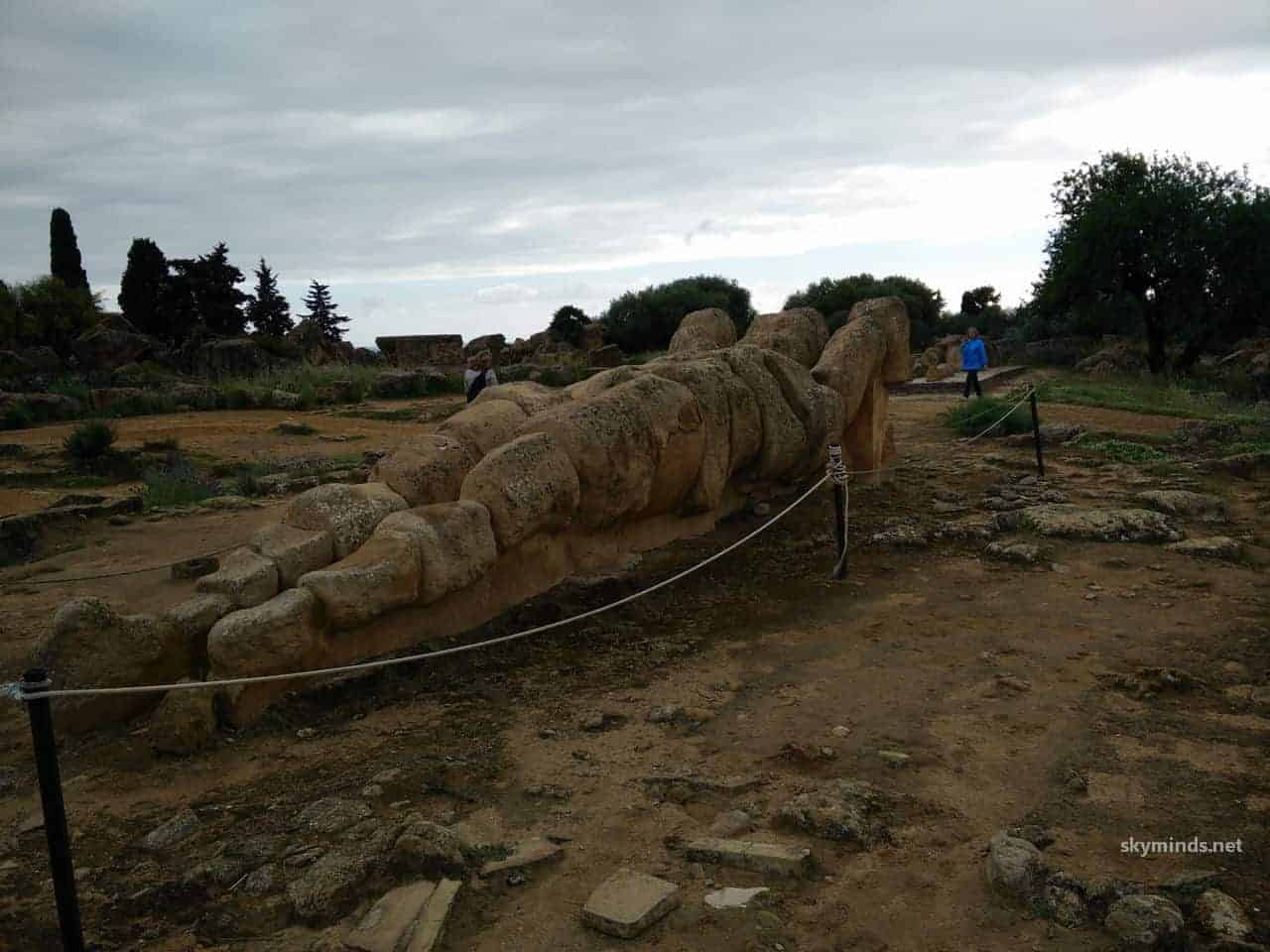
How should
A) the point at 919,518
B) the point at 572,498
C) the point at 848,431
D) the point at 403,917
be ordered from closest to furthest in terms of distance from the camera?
the point at 403,917
the point at 572,498
the point at 919,518
the point at 848,431

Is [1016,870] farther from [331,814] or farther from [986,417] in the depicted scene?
[986,417]

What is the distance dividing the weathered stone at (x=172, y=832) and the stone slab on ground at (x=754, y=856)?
194 centimetres

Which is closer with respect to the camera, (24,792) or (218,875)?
(218,875)

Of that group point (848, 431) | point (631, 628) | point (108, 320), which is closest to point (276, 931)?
point (631, 628)

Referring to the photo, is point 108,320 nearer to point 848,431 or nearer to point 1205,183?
point 848,431

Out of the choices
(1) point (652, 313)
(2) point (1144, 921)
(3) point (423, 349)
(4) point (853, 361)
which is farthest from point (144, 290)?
(2) point (1144, 921)

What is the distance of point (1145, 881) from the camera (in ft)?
10.5

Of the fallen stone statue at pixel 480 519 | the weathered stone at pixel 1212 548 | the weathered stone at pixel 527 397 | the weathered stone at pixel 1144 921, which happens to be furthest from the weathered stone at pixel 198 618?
the weathered stone at pixel 1212 548

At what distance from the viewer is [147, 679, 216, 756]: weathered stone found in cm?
443

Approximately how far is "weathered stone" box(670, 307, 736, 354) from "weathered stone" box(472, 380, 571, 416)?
96.3 inches

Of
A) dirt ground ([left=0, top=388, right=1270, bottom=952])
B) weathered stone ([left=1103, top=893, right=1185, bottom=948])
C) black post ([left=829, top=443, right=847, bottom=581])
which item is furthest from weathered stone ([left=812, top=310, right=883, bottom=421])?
weathered stone ([left=1103, top=893, right=1185, bottom=948])

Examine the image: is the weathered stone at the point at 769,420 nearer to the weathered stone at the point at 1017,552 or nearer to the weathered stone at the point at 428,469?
the weathered stone at the point at 1017,552

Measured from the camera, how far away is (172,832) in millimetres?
3814

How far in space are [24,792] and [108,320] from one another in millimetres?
20765
